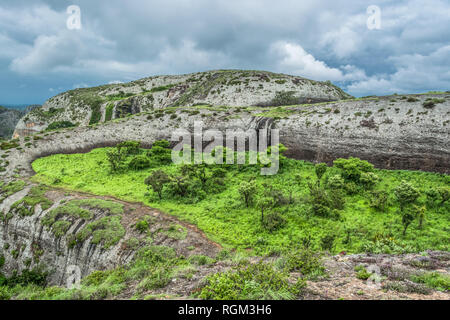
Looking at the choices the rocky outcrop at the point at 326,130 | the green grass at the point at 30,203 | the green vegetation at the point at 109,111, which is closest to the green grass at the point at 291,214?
the rocky outcrop at the point at 326,130

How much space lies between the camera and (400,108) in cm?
2650

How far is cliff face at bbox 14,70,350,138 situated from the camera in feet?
191

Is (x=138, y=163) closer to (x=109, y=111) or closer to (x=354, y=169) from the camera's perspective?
(x=354, y=169)

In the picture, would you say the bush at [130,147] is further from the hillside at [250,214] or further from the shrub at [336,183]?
the shrub at [336,183]

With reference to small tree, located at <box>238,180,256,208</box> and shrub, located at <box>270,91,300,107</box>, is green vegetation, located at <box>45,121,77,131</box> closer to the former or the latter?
shrub, located at <box>270,91,300,107</box>

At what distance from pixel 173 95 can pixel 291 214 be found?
6579 centimetres

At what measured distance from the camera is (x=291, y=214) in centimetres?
1800

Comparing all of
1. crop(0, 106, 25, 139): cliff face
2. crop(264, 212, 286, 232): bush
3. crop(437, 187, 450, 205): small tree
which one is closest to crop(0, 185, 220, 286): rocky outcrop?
crop(264, 212, 286, 232): bush

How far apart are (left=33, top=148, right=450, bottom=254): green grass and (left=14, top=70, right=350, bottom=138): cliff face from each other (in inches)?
1378

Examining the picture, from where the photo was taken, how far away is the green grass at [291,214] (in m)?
14.4

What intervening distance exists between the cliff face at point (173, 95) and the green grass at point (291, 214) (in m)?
35.0
